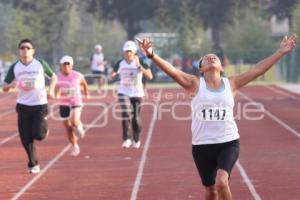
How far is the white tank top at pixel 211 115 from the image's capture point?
920cm

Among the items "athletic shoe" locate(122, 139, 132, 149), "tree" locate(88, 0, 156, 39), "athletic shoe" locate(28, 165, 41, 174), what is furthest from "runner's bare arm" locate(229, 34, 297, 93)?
"tree" locate(88, 0, 156, 39)

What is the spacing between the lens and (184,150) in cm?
1753

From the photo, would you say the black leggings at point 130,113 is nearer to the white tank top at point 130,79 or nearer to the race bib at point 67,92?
the white tank top at point 130,79

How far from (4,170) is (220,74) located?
6382mm

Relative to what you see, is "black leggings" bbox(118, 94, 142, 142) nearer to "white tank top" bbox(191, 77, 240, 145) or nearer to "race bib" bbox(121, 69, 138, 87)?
"race bib" bbox(121, 69, 138, 87)

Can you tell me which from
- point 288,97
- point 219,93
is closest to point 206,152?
point 219,93

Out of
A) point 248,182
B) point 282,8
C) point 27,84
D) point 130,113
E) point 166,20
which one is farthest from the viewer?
point 282,8

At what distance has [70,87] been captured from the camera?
1695 cm

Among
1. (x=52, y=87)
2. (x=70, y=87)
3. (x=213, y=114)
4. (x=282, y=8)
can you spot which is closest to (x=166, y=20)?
(x=282, y=8)

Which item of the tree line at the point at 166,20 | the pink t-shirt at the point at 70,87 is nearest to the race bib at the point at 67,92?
the pink t-shirt at the point at 70,87

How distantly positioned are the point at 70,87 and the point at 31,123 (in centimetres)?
278

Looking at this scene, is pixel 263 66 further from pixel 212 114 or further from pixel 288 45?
pixel 212 114

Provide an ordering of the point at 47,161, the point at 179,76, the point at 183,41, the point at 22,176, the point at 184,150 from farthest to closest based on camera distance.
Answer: the point at 183,41 → the point at 184,150 → the point at 47,161 → the point at 22,176 → the point at 179,76

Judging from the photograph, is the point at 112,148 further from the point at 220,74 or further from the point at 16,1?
the point at 16,1
